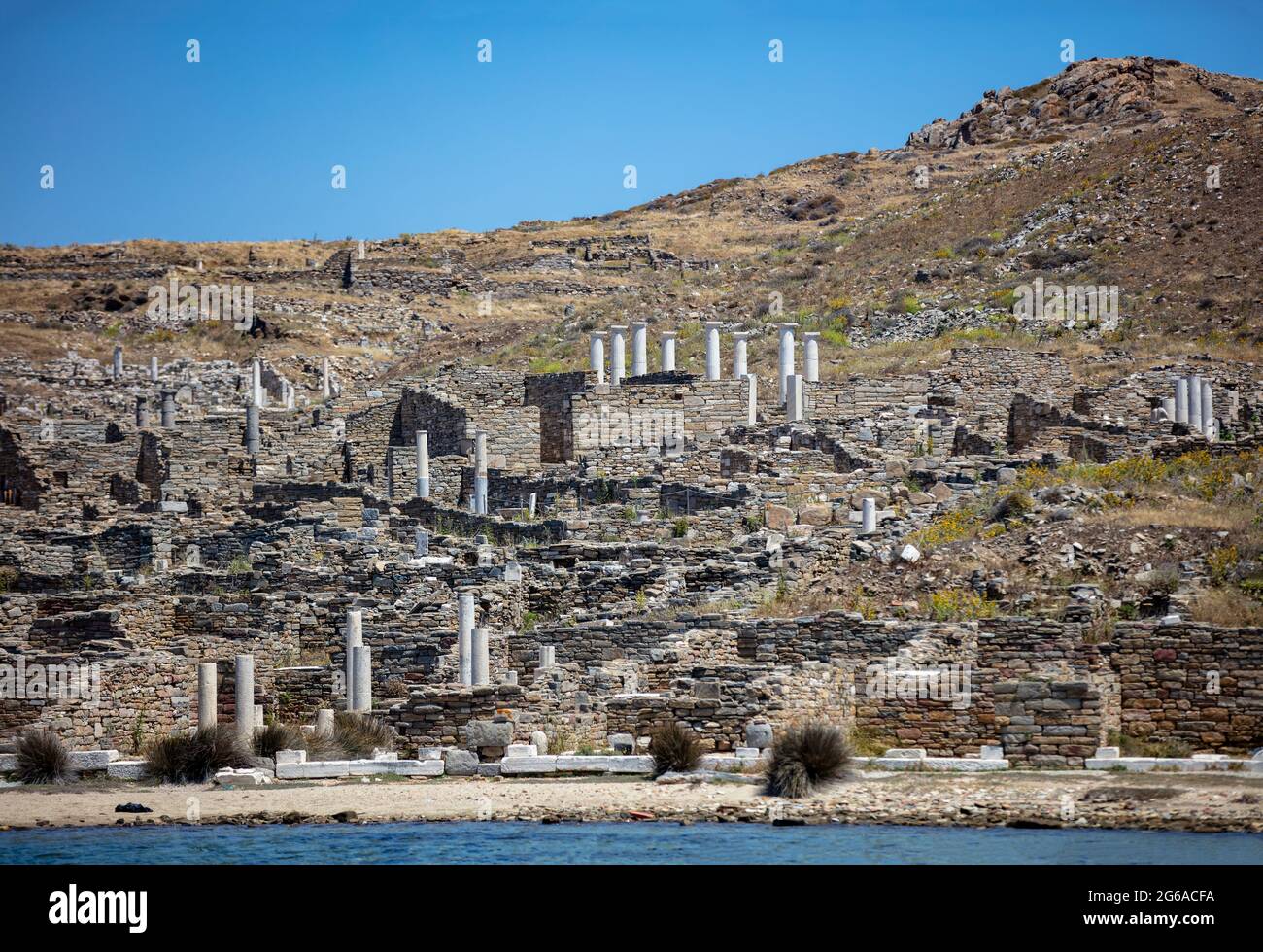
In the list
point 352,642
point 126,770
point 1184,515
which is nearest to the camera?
point 126,770

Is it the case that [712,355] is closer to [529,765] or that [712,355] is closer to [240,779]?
[529,765]

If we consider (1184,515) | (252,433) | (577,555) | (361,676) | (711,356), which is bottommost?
(361,676)

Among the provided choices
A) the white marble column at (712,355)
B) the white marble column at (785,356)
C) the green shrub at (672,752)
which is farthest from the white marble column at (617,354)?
the green shrub at (672,752)

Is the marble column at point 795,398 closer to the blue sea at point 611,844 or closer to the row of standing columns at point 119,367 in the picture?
the row of standing columns at point 119,367

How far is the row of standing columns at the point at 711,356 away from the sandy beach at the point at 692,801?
71.1ft

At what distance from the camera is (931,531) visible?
114ft

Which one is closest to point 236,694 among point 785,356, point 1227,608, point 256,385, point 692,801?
point 692,801

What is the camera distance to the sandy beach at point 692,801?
23.7 meters

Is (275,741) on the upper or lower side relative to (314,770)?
upper

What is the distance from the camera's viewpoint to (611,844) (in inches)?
917

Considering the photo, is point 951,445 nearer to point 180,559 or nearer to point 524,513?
point 524,513

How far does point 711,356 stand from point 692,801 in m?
25.9

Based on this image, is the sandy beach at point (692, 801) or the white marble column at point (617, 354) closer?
the sandy beach at point (692, 801)

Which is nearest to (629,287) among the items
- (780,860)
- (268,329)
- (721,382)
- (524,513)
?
(268,329)
